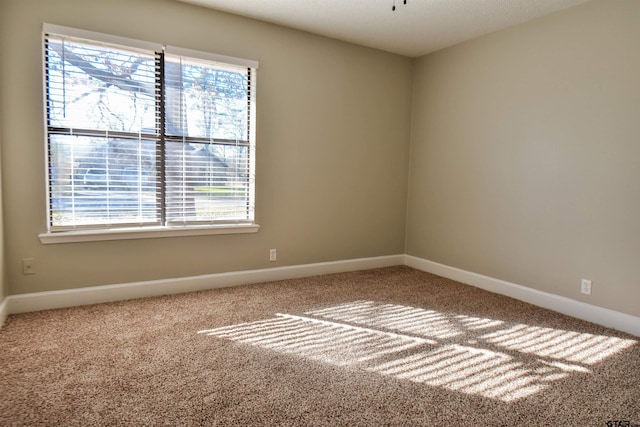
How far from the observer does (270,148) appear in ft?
12.8

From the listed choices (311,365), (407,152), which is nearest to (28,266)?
(311,365)

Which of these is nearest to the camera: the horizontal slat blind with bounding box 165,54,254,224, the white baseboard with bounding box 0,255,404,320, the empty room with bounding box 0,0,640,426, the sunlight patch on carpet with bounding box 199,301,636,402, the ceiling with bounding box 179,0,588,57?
the empty room with bounding box 0,0,640,426

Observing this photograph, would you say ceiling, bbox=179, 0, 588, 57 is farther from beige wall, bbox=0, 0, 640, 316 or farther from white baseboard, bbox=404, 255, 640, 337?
white baseboard, bbox=404, 255, 640, 337

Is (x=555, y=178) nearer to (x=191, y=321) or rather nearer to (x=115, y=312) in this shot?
(x=191, y=321)

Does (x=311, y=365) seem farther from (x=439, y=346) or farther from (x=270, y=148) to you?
(x=270, y=148)

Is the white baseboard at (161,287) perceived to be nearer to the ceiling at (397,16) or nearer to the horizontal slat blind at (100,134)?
the horizontal slat blind at (100,134)

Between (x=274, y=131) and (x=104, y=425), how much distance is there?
2.88 m

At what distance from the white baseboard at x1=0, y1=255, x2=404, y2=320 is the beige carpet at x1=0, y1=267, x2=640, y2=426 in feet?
0.36

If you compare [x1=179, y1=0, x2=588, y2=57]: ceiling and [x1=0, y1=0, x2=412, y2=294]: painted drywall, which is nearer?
[x1=0, y1=0, x2=412, y2=294]: painted drywall

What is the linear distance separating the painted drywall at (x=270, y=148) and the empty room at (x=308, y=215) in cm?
2

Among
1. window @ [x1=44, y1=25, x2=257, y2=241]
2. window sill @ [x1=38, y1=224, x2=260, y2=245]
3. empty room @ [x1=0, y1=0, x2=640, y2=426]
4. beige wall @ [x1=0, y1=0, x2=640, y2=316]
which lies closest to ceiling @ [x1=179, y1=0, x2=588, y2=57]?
empty room @ [x1=0, y1=0, x2=640, y2=426]

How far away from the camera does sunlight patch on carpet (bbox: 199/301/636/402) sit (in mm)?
2197

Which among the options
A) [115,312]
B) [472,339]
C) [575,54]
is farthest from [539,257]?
[115,312]

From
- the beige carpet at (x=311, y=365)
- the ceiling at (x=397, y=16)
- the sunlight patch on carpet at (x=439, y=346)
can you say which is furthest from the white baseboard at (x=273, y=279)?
the ceiling at (x=397, y=16)
